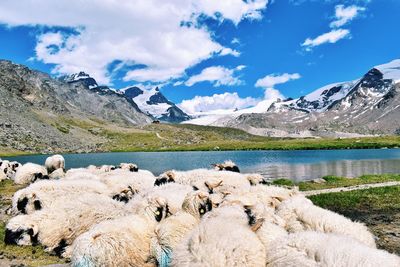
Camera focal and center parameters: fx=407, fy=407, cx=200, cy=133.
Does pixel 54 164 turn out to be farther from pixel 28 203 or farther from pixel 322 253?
pixel 322 253

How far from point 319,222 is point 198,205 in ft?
11.7

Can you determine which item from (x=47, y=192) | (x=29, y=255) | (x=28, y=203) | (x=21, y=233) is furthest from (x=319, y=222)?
(x=28, y=203)

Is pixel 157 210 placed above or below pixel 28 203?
above

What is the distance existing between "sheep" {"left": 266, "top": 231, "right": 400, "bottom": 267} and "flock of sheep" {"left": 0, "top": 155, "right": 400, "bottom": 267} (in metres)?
0.02

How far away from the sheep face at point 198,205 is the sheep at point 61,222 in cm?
264

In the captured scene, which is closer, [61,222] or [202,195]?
[202,195]

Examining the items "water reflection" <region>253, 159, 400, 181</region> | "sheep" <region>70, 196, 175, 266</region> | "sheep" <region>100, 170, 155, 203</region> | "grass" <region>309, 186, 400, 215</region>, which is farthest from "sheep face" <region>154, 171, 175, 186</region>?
"water reflection" <region>253, 159, 400, 181</region>

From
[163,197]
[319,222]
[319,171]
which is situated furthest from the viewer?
[319,171]

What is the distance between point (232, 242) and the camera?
866 centimetres

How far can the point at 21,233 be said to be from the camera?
49.4ft

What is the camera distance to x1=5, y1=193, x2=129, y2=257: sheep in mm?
14422

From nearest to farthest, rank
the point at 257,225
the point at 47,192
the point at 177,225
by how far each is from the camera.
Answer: the point at 257,225, the point at 177,225, the point at 47,192

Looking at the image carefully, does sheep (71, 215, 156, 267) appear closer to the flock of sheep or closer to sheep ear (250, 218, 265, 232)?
the flock of sheep

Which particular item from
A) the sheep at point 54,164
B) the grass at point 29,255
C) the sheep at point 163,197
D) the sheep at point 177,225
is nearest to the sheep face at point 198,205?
the sheep at point 177,225
